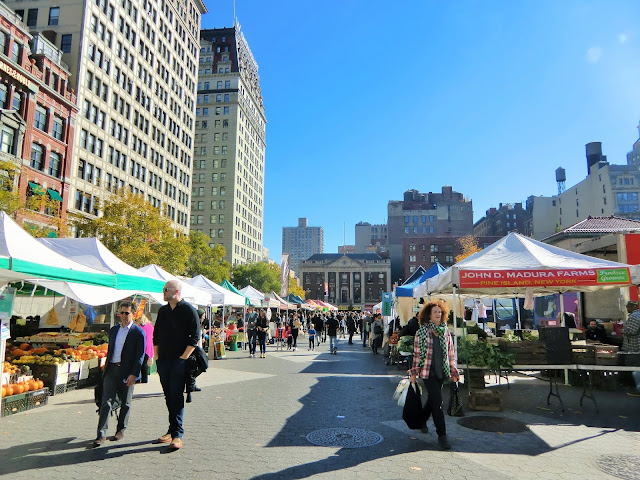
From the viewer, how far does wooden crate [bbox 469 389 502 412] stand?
809 cm

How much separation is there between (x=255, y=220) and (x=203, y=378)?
97.5m

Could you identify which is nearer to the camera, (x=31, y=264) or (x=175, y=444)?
(x=175, y=444)

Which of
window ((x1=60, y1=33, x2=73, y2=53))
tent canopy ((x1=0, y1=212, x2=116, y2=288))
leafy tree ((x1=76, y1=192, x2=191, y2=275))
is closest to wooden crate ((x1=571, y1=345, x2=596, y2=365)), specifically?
tent canopy ((x1=0, y1=212, x2=116, y2=288))

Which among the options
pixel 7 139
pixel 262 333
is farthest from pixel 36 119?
pixel 262 333

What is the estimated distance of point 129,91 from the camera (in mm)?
52938

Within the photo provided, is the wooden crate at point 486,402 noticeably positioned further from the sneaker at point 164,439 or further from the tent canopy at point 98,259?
the tent canopy at point 98,259

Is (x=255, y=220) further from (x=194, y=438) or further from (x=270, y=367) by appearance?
(x=194, y=438)

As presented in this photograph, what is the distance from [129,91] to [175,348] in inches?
2173

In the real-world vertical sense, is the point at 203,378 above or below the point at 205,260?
below

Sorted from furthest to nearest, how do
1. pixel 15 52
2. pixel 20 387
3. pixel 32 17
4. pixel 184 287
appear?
pixel 32 17, pixel 15 52, pixel 184 287, pixel 20 387

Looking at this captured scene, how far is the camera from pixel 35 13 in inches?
1810

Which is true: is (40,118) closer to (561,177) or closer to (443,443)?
(443,443)

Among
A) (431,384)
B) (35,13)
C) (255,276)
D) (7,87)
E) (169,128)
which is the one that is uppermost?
(35,13)

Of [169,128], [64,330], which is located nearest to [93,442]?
[64,330]
